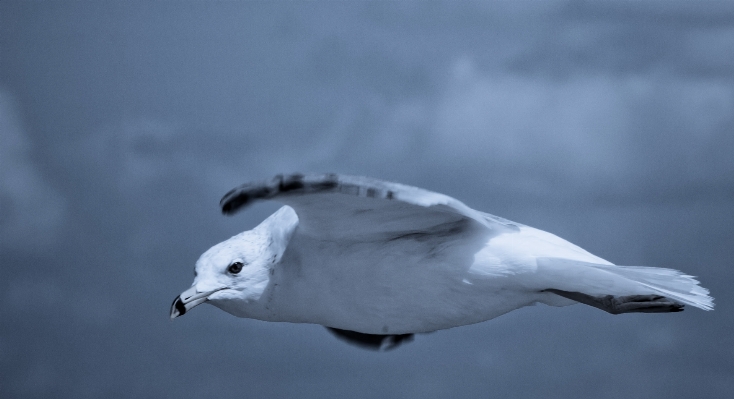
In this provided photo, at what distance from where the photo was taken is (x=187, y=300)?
427 cm

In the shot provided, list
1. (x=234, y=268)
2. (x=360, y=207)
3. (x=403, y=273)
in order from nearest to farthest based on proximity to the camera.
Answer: (x=360, y=207), (x=403, y=273), (x=234, y=268)

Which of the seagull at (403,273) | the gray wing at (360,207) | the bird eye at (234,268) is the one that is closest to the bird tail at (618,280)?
the seagull at (403,273)

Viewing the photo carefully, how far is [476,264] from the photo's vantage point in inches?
162

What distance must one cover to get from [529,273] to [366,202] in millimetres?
929

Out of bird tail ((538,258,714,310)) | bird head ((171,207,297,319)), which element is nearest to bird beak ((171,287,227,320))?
bird head ((171,207,297,319))

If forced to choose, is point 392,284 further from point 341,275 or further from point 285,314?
point 285,314

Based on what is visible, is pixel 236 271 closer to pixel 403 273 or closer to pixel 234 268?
pixel 234 268

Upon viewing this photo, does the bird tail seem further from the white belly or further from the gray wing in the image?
the gray wing

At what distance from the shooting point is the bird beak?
167 inches

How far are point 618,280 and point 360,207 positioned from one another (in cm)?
133

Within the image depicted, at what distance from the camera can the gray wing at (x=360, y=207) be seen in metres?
3.37

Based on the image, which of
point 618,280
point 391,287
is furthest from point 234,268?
point 618,280

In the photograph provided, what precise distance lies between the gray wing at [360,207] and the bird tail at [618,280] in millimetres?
369

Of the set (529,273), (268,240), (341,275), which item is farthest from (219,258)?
(529,273)
